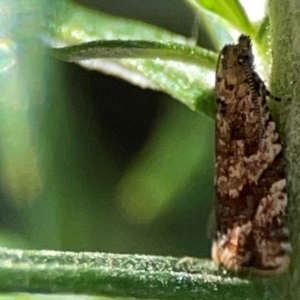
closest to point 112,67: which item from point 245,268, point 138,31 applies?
point 138,31

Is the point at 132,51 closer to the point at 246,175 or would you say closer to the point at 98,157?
the point at 246,175

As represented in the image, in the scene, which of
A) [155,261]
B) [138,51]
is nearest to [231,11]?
[138,51]

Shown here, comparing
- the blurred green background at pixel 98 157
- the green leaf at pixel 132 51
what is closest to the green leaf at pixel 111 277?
the green leaf at pixel 132 51

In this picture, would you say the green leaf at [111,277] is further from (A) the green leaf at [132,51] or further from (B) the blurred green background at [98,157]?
(B) the blurred green background at [98,157]

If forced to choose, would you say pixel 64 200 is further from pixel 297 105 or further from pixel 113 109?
pixel 297 105

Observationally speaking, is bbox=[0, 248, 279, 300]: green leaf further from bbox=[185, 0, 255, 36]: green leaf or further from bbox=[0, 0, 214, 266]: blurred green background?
bbox=[0, 0, 214, 266]: blurred green background

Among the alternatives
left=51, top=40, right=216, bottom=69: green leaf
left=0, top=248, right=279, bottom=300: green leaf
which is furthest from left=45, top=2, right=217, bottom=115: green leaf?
left=0, top=248, right=279, bottom=300: green leaf

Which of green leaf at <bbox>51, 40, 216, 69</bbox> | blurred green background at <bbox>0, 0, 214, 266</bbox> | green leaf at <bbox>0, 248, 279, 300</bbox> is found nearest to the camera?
green leaf at <bbox>0, 248, 279, 300</bbox>
